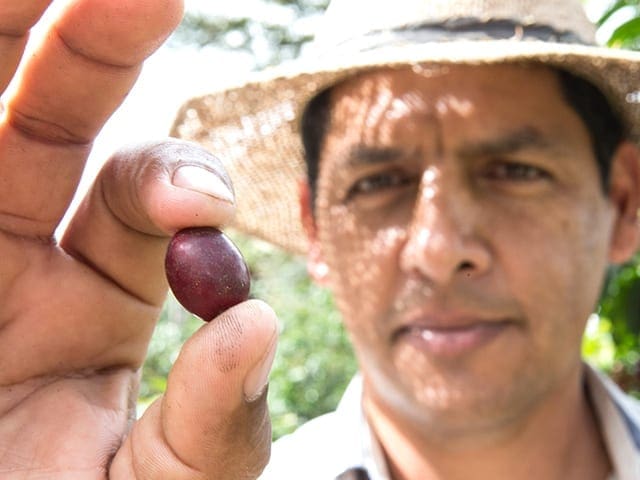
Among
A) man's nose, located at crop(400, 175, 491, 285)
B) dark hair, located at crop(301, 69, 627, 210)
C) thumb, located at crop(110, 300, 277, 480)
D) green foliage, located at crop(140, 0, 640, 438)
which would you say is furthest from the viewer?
green foliage, located at crop(140, 0, 640, 438)

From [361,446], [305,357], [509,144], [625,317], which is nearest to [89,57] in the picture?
[509,144]

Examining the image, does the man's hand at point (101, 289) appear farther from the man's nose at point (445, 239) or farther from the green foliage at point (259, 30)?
the green foliage at point (259, 30)

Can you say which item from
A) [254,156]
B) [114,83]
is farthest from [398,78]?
[114,83]

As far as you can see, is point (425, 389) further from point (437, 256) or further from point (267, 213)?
point (267, 213)

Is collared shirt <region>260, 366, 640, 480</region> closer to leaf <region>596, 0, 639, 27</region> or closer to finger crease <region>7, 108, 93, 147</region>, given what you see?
leaf <region>596, 0, 639, 27</region>

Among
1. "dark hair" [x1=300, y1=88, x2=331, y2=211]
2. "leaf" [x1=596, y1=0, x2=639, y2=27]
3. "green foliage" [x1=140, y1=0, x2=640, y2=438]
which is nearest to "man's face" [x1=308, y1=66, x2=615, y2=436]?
"dark hair" [x1=300, y1=88, x2=331, y2=211]

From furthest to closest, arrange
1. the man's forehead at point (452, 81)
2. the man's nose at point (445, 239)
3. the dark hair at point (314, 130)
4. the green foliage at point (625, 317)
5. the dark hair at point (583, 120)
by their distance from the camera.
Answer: the green foliage at point (625, 317) → the dark hair at point (314, 130) → the dark hair at point (583, 120) → the man's forehead at point (452, 81) → the man's nose at point (445, 239)

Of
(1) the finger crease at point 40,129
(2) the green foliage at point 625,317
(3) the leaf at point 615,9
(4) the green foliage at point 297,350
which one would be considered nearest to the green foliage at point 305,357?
(4) the green foliage at point 297,350

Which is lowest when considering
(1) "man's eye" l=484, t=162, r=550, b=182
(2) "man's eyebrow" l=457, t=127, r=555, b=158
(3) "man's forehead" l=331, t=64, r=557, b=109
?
(1) "man's eye" l=484, t=162, r=550, b=182
